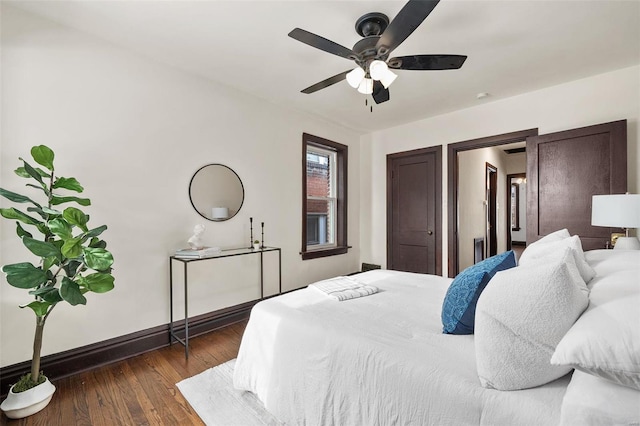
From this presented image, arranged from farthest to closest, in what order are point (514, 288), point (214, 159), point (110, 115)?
1. point (214, 159)
2. point (110, 115)
3. point (514, 288)

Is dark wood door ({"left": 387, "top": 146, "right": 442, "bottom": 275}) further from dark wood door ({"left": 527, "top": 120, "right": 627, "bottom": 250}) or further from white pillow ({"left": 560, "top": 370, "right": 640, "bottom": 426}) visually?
white pillow ({"left": 560, "top": 370, "right": 640, "bottom": 426})

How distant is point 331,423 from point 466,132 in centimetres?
389

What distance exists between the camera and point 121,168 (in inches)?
98.2

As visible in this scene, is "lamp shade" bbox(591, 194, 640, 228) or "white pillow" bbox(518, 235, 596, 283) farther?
"lamp shade" bbox(591, 194, 640, 228)

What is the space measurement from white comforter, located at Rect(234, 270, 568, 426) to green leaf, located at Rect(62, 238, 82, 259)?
42.7 inches

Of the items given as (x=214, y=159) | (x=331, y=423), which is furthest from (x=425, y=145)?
A: (x=331, y=423)

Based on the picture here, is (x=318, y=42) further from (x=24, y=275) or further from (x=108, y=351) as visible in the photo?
(x=108, y=351)

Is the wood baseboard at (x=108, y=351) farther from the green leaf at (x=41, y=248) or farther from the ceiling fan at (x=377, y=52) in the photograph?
the ceiling fan at (x=377, y=52)

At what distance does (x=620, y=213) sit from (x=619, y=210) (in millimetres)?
26

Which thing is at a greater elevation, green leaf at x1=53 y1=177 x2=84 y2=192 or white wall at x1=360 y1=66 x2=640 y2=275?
white wall at x1=360 y1=66 x2=640 y2=275

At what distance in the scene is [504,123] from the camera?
371 centimetres

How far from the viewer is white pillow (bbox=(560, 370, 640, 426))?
29.2 inches

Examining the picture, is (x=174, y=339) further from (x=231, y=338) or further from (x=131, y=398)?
(x=131, y=398)

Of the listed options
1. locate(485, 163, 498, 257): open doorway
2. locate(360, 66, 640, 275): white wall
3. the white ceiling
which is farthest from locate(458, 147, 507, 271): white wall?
the white ceiling
